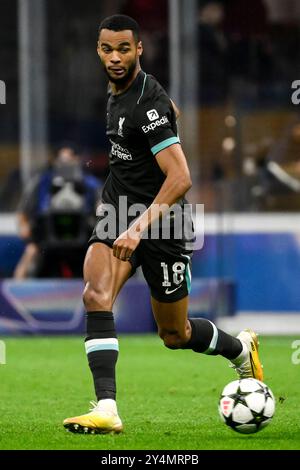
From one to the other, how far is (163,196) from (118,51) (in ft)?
2.58

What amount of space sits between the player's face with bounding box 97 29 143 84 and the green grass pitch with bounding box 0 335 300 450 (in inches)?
73.0

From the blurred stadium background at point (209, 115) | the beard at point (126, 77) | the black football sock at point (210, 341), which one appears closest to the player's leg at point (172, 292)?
the black football sock at point (210, 341)

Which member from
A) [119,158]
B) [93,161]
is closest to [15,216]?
[93,161]

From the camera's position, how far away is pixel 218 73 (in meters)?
14.6

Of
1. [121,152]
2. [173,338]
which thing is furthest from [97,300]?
[121,152]

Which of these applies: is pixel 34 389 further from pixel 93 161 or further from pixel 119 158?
pixel 93 161

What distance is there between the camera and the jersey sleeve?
6.62 meters

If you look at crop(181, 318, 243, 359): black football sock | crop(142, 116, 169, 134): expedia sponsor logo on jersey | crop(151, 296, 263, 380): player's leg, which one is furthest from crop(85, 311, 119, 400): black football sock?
crop(142, 116, 169, 134): expedia sponsor logo on jersey

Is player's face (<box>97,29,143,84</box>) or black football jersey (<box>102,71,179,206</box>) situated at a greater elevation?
player's face (<box>97,29,143,84</box>)

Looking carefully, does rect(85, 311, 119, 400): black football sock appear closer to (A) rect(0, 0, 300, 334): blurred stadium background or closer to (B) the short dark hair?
(B) the short dark hair

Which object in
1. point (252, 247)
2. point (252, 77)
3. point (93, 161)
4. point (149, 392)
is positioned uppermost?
point (252, 77)

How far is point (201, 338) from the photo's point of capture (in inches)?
284
